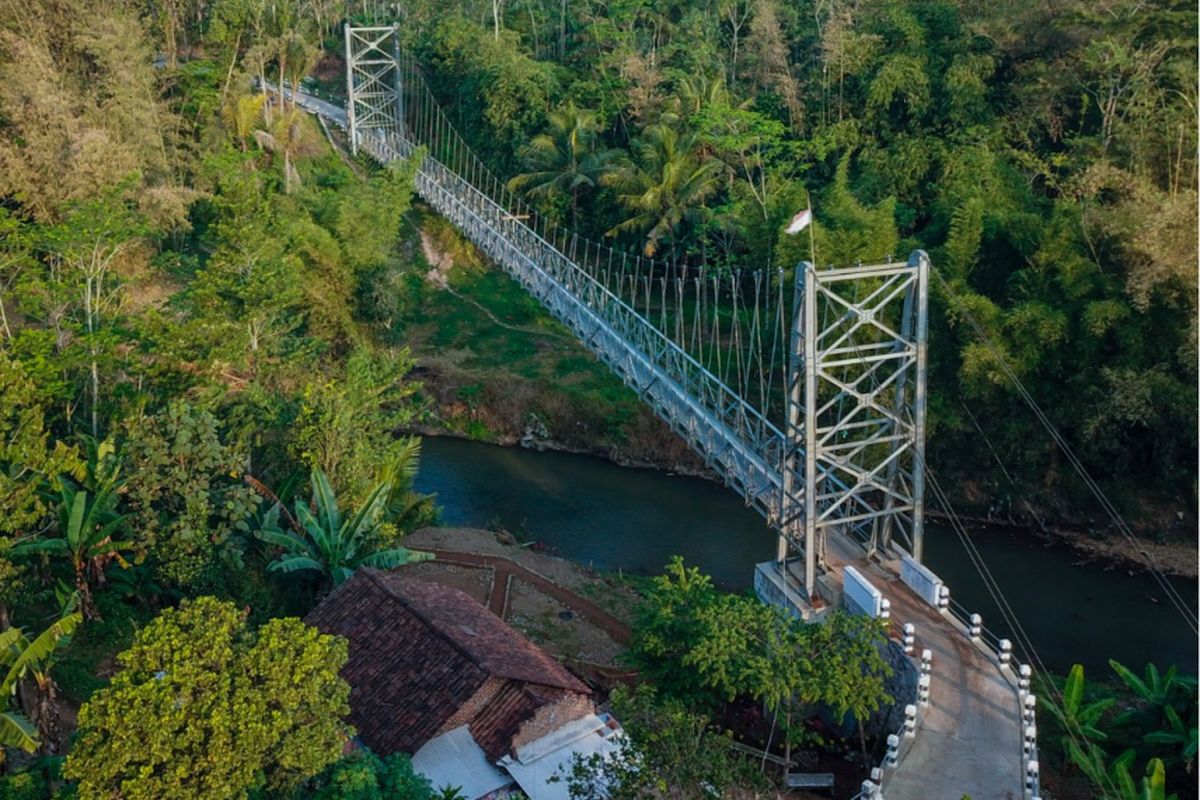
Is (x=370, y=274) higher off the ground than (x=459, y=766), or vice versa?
(x=370, y=274)

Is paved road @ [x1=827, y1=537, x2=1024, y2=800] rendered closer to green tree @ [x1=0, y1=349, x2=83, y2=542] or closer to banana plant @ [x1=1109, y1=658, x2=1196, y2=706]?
banana plant @ [x1=1109, y1=658, x2=1196, y2=706]

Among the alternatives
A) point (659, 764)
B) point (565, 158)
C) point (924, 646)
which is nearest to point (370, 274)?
point (565, 158)

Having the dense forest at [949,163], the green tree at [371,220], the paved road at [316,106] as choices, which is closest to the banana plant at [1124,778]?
the dense forest at [949,163]

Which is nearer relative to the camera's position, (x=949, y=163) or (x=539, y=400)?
(x=949, y=163)

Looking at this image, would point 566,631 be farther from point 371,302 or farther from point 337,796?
point 371,302

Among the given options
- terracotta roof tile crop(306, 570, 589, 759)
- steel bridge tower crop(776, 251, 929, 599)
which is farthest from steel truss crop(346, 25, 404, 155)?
steel bridge tower crop(776, 251, 929, 599)

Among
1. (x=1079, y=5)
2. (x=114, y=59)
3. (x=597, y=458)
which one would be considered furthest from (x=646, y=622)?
(x=114, y=59)

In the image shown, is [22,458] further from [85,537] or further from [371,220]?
[371,220]
